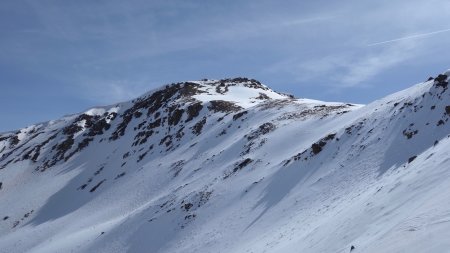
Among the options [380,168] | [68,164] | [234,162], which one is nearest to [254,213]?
[380,168]

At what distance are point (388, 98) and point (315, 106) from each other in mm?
18021

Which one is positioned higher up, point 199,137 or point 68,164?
point 68,164

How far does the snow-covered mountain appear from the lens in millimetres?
15766

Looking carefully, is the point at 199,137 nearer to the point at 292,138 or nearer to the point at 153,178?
the point at 153,178

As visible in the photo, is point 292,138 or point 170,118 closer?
point 292,138

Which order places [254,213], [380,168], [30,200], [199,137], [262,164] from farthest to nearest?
[30,200] → [199,137] → [262,164] → [254,213] → [380,168]

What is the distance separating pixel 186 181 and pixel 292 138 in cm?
1189

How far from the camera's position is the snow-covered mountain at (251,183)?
51.7 feet

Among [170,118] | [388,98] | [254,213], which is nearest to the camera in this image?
[254,213]

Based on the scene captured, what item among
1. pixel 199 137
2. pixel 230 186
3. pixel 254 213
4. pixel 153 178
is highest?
pixel 199 137

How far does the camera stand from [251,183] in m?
34.6

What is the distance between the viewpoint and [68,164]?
7725cm

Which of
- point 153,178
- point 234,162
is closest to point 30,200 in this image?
point 153,178

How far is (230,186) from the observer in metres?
36.3
